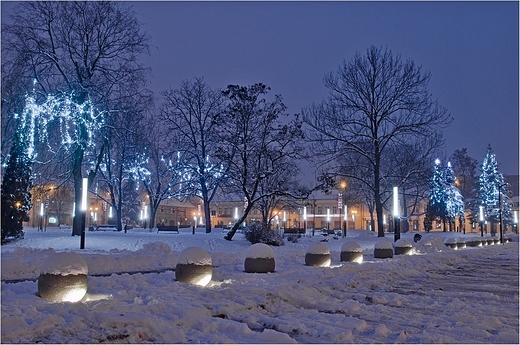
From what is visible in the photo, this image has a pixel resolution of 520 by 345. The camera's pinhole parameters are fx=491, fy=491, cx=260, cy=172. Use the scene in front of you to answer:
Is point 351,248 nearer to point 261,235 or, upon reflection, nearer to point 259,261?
point 259,261

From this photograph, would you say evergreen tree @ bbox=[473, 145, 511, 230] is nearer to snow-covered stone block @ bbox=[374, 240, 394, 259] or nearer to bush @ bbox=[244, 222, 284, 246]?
bush @ bbox=[244, 222, 284, 246]

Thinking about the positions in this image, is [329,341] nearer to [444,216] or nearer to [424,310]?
[424,310]

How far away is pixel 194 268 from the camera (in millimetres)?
11805

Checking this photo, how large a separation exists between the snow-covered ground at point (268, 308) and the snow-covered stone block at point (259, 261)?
0.40 metres

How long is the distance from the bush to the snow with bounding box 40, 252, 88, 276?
17.7 metres

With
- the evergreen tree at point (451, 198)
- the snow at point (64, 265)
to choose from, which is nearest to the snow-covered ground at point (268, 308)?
the snow at point (64, 265)

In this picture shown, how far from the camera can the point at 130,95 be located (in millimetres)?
28922

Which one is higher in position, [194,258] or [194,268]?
[194,258]

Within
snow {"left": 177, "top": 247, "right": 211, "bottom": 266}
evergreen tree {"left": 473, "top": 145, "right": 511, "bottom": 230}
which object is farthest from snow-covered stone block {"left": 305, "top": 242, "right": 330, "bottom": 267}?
evergreen tree {"left": 473, "top": 145, "right": 511, "bottom": 230}

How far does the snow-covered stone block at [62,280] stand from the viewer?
9055 mm

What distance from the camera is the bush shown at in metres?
27.0

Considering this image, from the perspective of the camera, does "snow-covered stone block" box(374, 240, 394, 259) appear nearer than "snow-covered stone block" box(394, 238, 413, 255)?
Yes

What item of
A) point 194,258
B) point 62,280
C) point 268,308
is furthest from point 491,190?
point 62,280

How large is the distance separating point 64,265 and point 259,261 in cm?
666
